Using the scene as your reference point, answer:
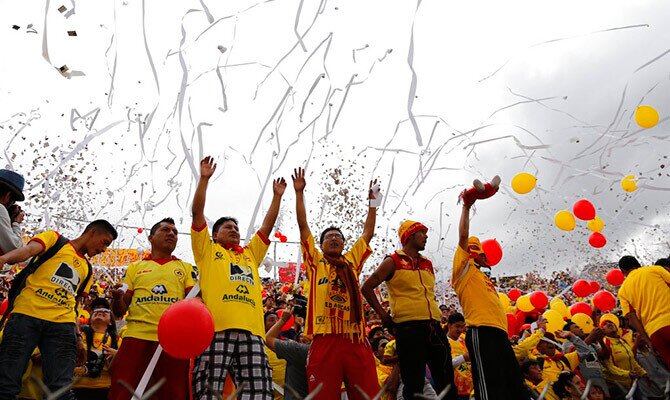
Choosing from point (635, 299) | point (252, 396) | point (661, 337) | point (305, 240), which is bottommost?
point (252, 396)

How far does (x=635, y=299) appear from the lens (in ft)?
17.5

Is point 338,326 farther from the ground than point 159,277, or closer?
closer

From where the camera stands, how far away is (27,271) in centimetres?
382

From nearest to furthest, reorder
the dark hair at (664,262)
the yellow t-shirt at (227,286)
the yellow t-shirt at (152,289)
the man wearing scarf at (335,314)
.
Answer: the yellow t-shirt at (227,286) < the yellow t-shirt at (152,289) < the man wearing scarf at (335,314) < the dark hair at (664,262)

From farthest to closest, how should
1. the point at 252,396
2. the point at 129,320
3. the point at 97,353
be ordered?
the point at 97,353 → the point at 129,320 → the point at 252,396

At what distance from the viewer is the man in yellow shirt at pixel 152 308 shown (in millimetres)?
3900

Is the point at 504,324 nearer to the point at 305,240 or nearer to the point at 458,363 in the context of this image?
the point at 458,363

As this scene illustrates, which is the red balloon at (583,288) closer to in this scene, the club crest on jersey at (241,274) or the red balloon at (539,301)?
the red balloon at (539,301)

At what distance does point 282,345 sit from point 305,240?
110 cm

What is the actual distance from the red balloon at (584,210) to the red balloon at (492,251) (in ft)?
7.15

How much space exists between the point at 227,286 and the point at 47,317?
122cm

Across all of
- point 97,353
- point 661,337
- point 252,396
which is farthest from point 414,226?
point 97,353

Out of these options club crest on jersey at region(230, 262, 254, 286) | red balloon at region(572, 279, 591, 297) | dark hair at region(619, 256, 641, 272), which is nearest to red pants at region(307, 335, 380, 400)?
club crest on jersey at region(230, 262, 254, 286)

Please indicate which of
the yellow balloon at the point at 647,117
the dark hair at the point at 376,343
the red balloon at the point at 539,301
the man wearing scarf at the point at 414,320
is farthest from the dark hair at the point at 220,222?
the red balloon at the point at 539,301
